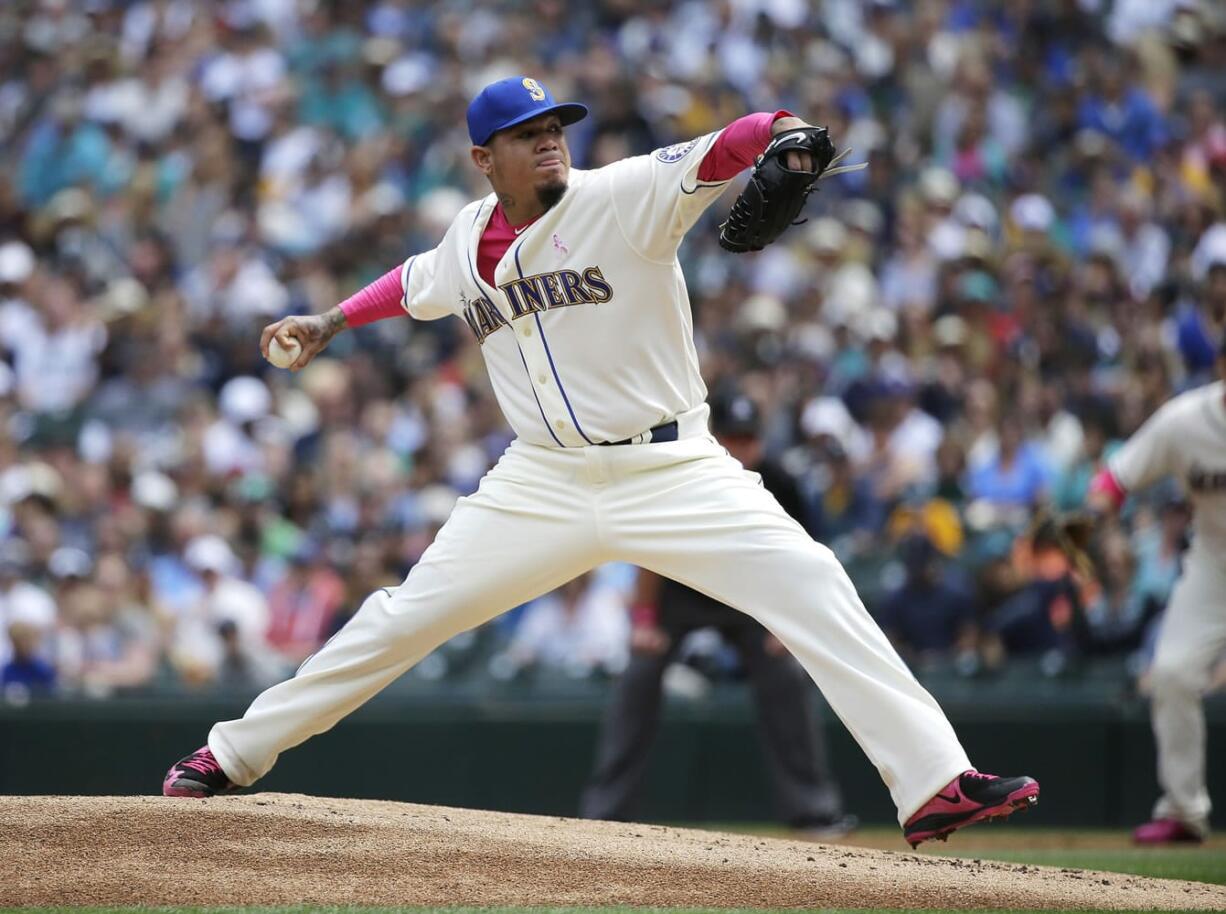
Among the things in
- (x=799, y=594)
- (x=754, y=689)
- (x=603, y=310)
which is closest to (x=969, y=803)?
(x=799, y=594)

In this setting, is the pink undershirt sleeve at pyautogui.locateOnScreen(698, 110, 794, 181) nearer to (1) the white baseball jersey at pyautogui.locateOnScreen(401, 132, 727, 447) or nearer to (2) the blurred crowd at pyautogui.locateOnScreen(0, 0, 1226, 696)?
(1) the white baseball jersey at pyautogui.locateOnScreen(401, 132, 727, 447)

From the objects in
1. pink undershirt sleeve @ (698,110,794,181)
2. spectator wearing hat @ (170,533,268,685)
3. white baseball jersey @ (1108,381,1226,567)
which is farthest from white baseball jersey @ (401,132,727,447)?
spectator wearing hat @ (170,533,268,685)

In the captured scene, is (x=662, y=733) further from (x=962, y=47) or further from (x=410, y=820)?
(x=962, y=47)

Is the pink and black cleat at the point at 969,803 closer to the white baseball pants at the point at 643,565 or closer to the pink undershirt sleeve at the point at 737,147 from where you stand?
the white baseball pants at the point at 643,565

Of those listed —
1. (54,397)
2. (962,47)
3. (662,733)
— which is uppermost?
(962,47)

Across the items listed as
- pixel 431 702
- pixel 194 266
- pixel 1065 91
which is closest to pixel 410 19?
pixel 194 266

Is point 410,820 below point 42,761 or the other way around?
the other way around
